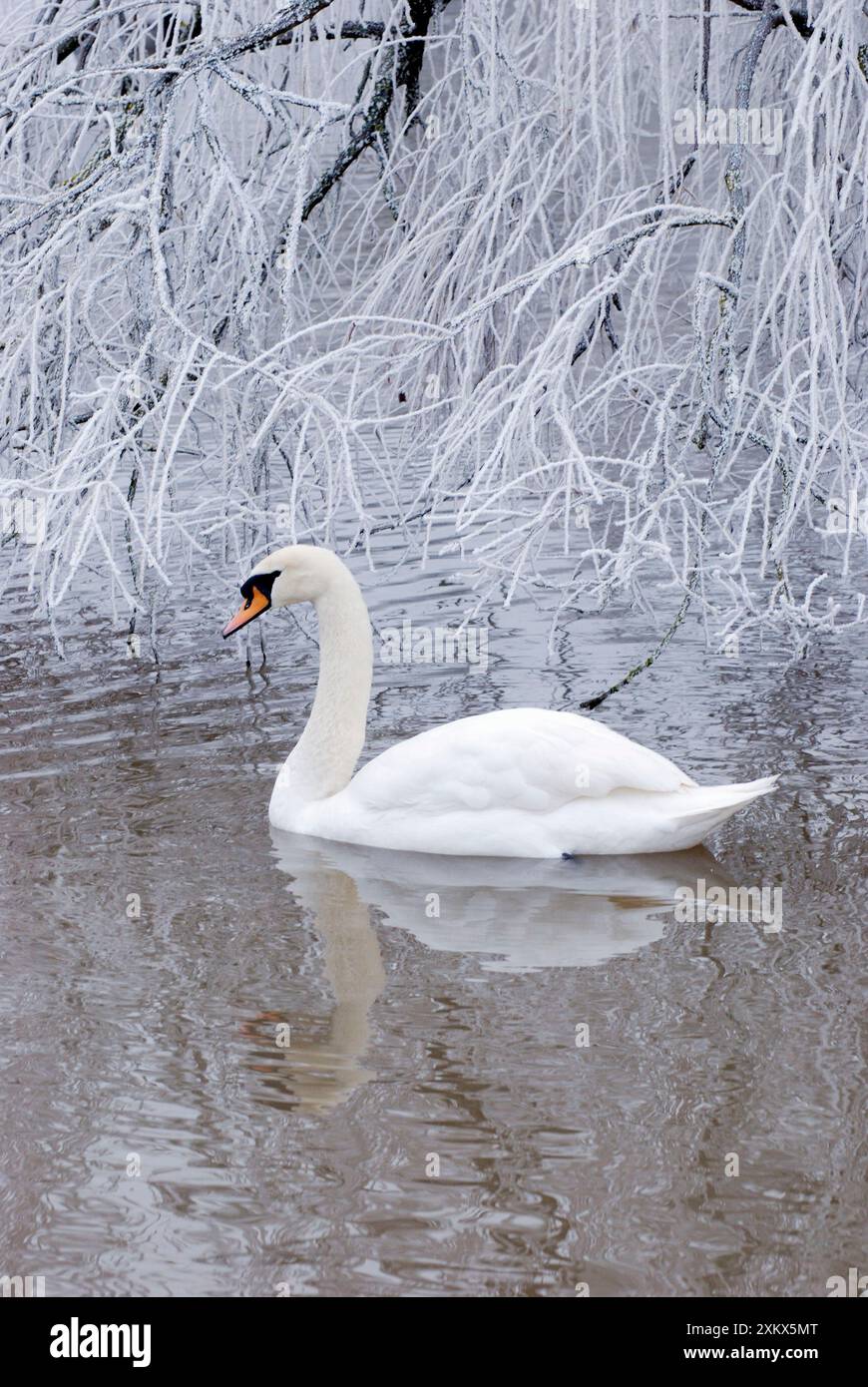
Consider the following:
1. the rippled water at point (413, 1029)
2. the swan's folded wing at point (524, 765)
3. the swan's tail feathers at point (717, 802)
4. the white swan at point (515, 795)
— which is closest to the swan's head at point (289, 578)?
the white swan at point (515, 795)

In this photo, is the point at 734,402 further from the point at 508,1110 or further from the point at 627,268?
the point at 508,1110

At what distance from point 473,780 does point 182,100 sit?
3343 millimetres

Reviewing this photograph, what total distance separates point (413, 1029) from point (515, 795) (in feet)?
5.00

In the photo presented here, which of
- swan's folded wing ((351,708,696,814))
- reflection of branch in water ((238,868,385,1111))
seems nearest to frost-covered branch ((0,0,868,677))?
swan's folded wing ((351,708,696,814))

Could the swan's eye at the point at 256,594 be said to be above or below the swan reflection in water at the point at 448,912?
above

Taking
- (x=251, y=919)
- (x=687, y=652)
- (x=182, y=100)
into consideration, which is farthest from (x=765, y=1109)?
(x=182, y=100)

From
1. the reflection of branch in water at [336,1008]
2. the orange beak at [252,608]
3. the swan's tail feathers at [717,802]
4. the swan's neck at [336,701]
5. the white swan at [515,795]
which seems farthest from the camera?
the orange beak at [252,608]

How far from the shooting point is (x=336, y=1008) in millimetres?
5781

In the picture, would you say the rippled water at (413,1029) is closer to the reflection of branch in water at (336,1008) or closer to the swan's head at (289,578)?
the reflection of branch in water at (336,1008)

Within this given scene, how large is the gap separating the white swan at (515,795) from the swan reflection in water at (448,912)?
0.08 metres

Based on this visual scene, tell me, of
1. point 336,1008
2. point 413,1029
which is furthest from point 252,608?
point 413,1029

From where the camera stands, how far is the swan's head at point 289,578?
299 inches

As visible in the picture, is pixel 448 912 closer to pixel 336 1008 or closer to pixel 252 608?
pixel 336 1008

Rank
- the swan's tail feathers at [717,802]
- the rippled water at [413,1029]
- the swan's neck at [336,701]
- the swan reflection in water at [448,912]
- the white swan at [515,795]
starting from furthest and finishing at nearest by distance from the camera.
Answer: the swan's neck at [336,701] → the white swan at [515,795] → the swan's tail feathers at [717,802] → the swan reflection in water at [448,912] → the rippled water at [413,1029]
